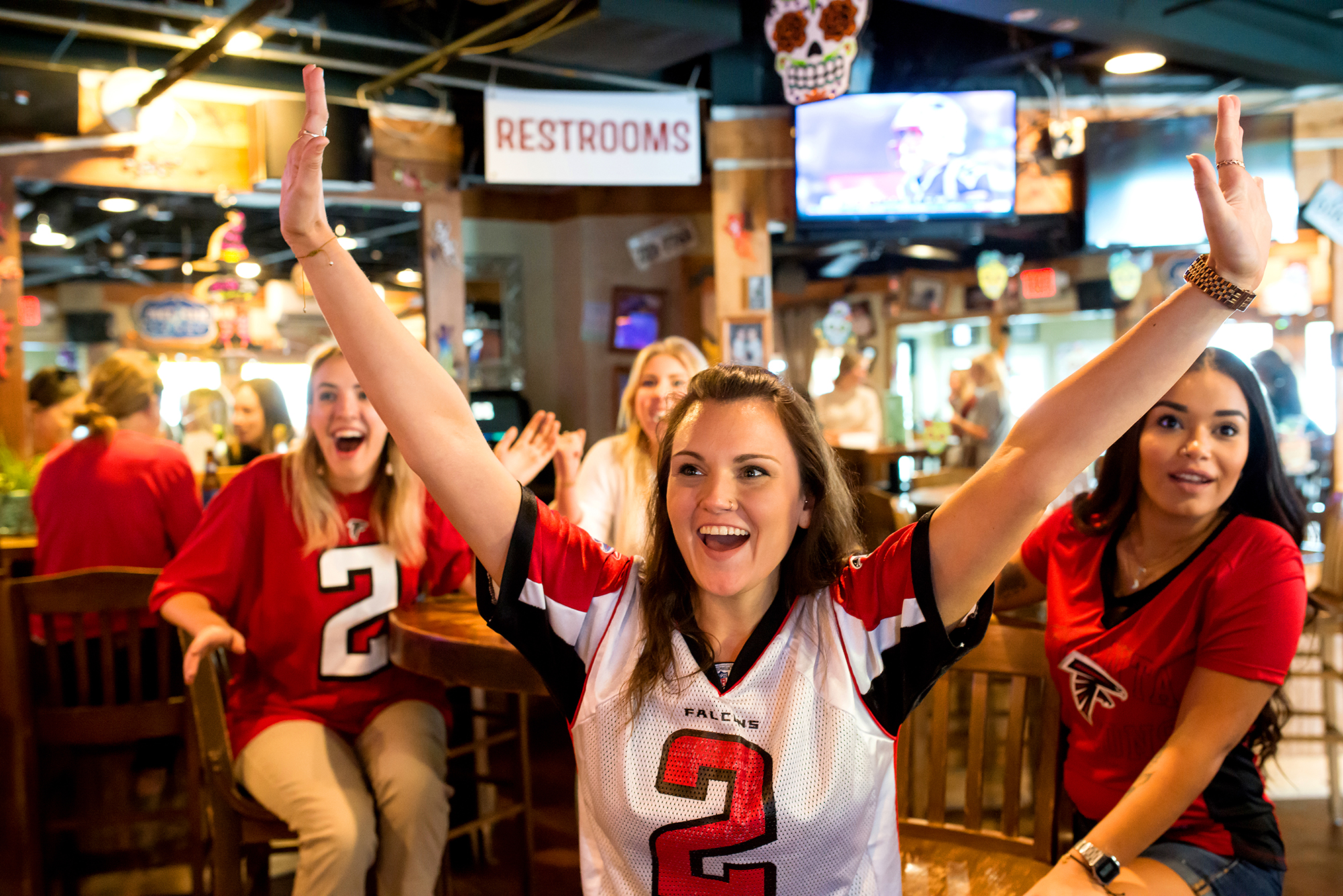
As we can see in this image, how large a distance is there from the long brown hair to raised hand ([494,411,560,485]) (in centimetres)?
92

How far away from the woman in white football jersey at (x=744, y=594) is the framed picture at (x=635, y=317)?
227 inches

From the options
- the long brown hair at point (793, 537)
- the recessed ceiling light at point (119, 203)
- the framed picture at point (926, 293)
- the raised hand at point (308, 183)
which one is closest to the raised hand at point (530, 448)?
the long brown hair at point (793, 537)

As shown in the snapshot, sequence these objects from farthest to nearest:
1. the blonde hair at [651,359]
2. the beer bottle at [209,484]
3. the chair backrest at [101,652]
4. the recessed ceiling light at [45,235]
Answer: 1. the recessed ceiling light at [45,235]
2. the beer bottle at [209,484]
3. the blonde hair at [651,359]
4. the chair backrest at [101,652]

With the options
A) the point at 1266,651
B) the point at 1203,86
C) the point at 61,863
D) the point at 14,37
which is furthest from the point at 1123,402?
the point at 1203,86

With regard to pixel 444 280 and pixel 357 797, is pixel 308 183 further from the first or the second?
pixel 444 280

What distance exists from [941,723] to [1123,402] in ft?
2.94

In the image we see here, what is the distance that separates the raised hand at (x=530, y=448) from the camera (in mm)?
2299

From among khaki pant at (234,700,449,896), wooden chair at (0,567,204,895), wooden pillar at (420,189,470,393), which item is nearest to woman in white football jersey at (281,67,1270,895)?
khaki pant at (234,700,449,896)

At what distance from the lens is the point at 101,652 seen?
2.71 metres

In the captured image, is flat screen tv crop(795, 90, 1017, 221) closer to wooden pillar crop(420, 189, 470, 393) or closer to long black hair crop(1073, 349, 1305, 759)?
wooden pillar crop(420, 189, 470, 393)

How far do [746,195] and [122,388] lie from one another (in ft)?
11.4

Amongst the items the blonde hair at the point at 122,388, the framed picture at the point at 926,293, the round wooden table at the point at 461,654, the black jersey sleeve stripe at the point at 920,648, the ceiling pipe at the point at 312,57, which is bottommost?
the round wooden table at the point at 461,654

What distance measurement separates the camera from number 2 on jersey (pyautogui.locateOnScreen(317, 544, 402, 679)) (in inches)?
90.4

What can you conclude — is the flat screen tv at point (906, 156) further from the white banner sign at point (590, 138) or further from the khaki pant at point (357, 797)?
the khaki pant at point (357, 797)
